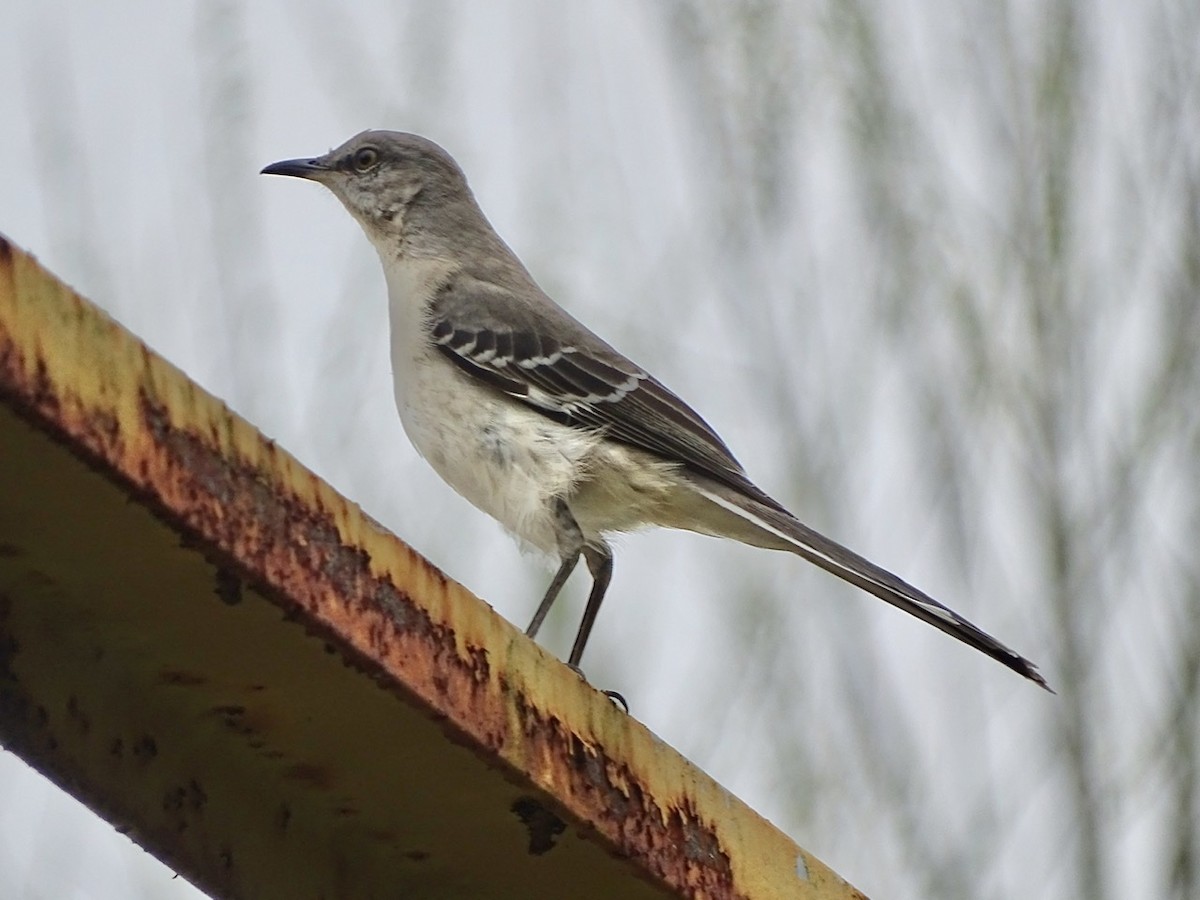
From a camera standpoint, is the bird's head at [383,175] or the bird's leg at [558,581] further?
the bird's head at [383,175]

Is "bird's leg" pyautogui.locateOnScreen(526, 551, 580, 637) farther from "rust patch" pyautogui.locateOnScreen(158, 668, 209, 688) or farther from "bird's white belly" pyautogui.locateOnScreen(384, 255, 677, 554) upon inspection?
"rust patch" pyautogui.locateOnScreen(158, 668, 209, 688)

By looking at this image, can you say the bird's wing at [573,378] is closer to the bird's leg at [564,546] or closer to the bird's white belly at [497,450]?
the bird's white belly at [497,450]

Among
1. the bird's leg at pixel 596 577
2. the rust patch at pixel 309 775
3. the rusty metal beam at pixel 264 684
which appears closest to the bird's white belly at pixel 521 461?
the bird's leg at pixel 596 577

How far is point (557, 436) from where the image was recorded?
4680mm

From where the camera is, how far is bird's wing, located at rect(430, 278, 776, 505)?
4.75 m

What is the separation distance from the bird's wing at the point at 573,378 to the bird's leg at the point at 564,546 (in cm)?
27

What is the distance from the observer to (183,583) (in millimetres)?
1922

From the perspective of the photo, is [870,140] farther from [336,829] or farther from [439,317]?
[336,829]

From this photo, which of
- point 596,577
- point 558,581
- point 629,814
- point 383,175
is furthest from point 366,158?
point 629,814

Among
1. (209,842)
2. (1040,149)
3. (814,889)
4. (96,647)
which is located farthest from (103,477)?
(1040,149)

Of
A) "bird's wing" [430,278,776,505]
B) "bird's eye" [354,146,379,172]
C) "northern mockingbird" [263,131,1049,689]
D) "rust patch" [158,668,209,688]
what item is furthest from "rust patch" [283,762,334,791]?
"bird's eye" [354,146,379,172]

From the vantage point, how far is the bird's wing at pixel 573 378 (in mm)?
4746

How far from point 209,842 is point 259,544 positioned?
20.1 inches

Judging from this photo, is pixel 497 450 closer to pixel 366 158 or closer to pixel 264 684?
pixel 366 158
